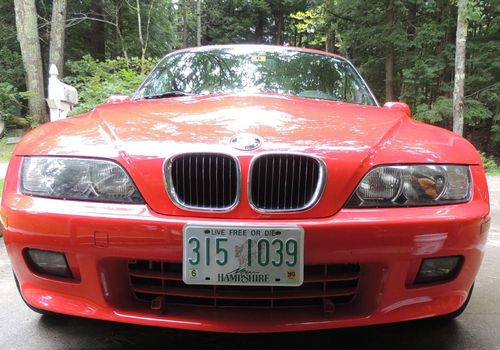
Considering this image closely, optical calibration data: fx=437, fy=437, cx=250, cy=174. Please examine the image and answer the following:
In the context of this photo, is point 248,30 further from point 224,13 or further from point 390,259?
point 390,259

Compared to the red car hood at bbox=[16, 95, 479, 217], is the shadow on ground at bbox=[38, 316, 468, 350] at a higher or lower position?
lower

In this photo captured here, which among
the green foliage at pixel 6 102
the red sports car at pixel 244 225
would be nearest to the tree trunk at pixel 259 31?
the green foliage at pixel 6 102

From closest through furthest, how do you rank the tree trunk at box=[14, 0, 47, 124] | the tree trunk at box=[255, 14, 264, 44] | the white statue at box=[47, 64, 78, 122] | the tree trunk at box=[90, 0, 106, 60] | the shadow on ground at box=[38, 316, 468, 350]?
the shadow on ground at box=[38, 316, 468, 350], the white statue at box=[47, 64, 78, 122], the tree trunk at box=[14, 0, 47, 124], the tree trunk at box=[90, 0, 106, 60], the tree trunk at box=[255, 14, 264, 44]

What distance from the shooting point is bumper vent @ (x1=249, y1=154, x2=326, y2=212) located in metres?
1.59

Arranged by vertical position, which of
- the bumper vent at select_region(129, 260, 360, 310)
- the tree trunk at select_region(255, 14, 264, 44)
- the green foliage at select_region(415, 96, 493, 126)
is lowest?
the green foliage at select_region(415, 96, 493, 126)

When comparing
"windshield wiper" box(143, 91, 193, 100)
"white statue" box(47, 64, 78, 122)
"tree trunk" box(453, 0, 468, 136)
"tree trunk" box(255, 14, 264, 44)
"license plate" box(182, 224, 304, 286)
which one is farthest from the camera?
"tree trunk" box(255, 14, 264, 44)

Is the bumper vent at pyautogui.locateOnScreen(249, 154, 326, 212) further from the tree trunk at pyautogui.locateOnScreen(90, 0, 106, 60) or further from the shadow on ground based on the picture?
the tree trunk at pyautogui.locateOnScreen(90, 0, 106, 60)

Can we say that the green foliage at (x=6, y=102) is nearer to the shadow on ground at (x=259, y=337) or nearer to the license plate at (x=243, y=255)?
the shadow on ground at (x=259, y=337)

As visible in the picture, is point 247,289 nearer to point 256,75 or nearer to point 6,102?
point 256,75

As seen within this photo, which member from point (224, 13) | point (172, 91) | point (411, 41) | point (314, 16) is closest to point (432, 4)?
point (411, 41)

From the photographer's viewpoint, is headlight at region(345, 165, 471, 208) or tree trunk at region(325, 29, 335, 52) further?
tree trunk at region(325, 29, 335, 52)

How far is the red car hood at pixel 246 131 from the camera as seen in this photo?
1.62 meters

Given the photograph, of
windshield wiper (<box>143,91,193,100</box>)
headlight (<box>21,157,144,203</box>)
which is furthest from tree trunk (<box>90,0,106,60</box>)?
headlight (<box>21,157,144,203</box>)

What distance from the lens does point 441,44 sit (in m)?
16.0
